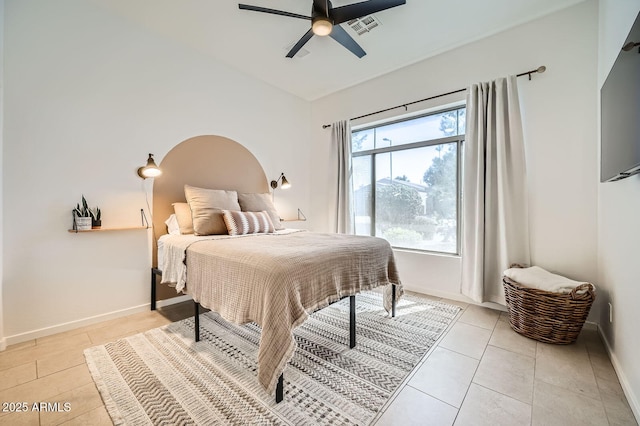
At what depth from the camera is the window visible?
10.7 feet

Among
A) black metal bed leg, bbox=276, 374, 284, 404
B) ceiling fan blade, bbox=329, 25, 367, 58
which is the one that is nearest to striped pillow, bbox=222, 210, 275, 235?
black metal bed leg, bbox=276, 374, 284, 404

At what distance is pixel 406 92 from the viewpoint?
3.51 metres

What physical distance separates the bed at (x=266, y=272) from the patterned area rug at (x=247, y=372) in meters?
0.17

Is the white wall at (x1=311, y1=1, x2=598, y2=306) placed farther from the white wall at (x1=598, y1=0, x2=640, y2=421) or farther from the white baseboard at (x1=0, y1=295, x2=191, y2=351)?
the white baseboard at (x1=0, y1=295, x2=191, y2=351)

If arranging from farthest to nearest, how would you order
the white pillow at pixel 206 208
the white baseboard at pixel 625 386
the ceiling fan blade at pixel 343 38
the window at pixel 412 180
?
the window at pixel 412 180
the white pillow at pixel 206 208
the ceiling fan blade at pixel 343 38
the white baseboard at pixel 625 386

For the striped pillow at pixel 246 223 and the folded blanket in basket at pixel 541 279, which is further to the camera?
the striped pillow at pixel 246 223

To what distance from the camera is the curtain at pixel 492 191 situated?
2637mm

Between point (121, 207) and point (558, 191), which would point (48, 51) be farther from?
point (558, 191)

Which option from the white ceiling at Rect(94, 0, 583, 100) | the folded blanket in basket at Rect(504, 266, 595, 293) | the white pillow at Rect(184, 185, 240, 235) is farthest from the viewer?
the white pillow at Rect(184, 185, 240, 235)

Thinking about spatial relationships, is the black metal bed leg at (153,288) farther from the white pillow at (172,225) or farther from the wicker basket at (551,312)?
the wicker basket at (551,312)

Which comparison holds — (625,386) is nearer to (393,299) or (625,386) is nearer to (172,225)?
(393,299)

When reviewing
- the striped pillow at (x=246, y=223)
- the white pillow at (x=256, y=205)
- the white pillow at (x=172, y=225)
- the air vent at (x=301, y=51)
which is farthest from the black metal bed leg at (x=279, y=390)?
the air vent at (x=301, y=51)

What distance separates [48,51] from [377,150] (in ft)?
11.8

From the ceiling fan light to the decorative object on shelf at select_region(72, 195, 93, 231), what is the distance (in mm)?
2499
